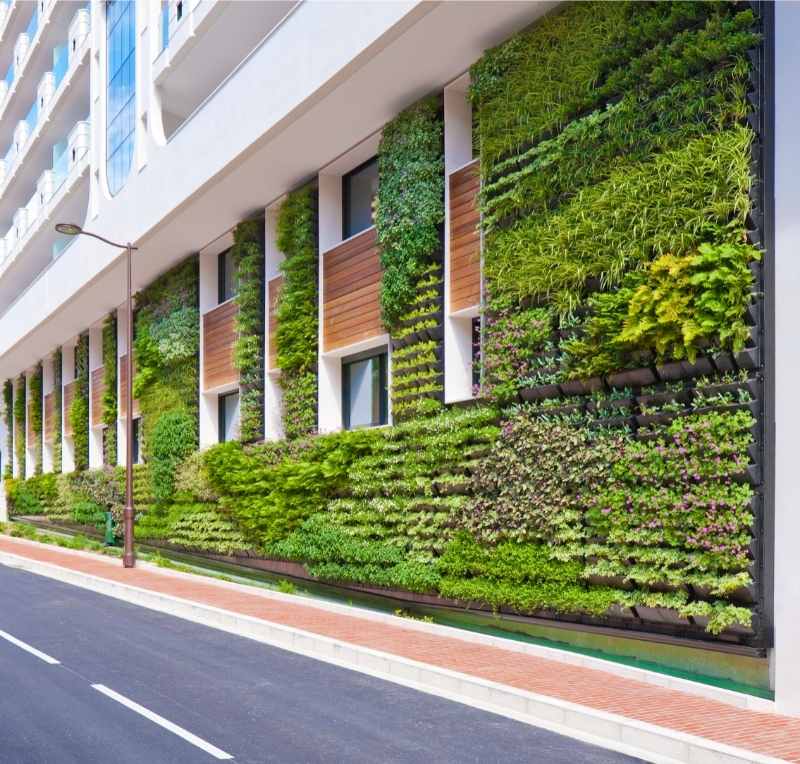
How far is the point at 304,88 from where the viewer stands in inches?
620

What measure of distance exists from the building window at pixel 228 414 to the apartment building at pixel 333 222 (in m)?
0.06

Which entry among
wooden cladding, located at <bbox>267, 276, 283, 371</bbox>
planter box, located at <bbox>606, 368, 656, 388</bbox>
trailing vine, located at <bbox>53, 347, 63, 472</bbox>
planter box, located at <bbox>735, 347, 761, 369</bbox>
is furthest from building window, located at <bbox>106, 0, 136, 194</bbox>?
planter box, located at <bbox>735, 347, 761, 369</bbox>

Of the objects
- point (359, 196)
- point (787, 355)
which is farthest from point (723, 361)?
point (359, 196)

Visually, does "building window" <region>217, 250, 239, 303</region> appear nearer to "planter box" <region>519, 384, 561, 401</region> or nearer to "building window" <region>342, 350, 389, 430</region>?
"building window" <region>342, 350, 389, 430</region>

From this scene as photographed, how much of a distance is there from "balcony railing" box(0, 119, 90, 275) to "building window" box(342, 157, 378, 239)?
14.8 metres

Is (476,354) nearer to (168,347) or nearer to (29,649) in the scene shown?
(29,649)

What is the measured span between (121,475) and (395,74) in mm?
18675

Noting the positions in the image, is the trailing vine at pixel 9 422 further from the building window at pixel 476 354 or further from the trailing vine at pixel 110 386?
the building window at pixel 476 354

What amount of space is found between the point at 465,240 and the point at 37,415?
102 feet

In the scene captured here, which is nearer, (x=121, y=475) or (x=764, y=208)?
(x=764, y=208)

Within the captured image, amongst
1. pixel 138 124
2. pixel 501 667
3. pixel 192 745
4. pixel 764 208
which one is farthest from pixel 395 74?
pixel 138 124

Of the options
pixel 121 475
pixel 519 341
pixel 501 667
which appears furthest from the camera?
pixel 121 475

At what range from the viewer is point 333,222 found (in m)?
→ 19.0

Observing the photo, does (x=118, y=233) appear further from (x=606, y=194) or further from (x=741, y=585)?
(x=741, y=585)
